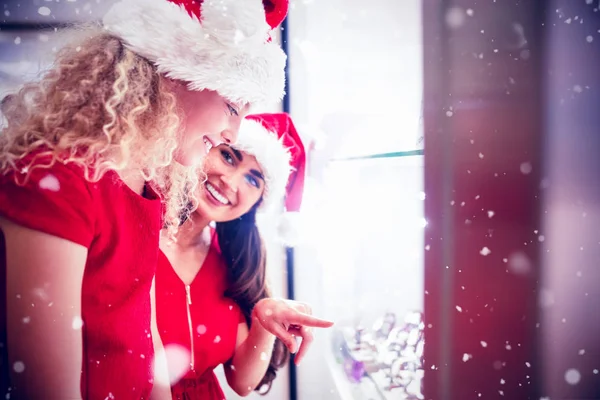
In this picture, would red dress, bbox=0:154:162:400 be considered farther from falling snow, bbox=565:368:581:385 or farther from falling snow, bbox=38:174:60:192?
falling snow, bbox=565:368:581:385

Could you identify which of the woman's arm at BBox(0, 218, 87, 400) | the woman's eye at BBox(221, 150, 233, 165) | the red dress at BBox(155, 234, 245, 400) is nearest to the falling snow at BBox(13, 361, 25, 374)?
the woman's arm at BBox(0, 218, 87, 400)

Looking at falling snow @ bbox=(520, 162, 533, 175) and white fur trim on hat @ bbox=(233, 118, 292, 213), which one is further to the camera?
white fur trim on hat @ bbox=(233, 118, 292, 213)

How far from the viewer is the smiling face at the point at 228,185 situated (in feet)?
2.77

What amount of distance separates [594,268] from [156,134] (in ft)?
2.32

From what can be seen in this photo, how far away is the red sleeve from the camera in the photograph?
1.54 feet

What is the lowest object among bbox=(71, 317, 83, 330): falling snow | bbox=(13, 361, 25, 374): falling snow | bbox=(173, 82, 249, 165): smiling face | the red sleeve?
bbox=(13, 361, 25, 374): falling snow

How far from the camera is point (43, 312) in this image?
50 centimetres

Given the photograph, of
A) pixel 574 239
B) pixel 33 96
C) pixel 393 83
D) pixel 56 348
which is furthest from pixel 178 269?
pixel 574 239

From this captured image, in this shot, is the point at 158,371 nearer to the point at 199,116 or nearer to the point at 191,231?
the point at 191,231

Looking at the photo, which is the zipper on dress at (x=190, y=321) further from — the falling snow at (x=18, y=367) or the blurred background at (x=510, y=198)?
the blurred background at (x=510, y=198)

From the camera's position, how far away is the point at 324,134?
0.99 meters

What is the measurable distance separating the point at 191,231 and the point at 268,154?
0.28 meters

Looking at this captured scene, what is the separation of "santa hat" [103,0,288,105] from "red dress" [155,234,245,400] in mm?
445

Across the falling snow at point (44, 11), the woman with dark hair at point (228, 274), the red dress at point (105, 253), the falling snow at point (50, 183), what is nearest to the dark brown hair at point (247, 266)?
the woman with dark hair at point (228, 274)
